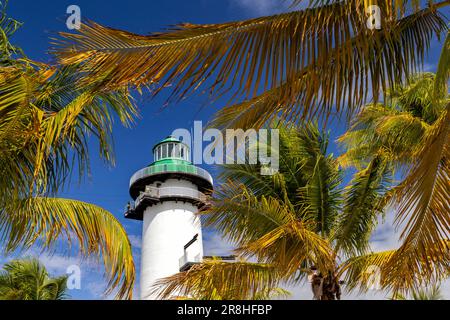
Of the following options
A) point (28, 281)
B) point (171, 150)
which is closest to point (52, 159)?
point (28, 281)

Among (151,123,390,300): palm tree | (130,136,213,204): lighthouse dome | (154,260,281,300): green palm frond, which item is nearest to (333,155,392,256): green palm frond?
(151,123,390,300): palm tree

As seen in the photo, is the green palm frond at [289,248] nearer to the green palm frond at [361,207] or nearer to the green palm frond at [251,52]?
the green palm frond at [361,207]

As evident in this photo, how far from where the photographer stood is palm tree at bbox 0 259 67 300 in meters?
19.6

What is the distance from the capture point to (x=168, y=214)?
32812 millimetres

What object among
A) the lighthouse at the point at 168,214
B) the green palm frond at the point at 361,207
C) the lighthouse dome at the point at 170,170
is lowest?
the green palm frond at the point at 361,207

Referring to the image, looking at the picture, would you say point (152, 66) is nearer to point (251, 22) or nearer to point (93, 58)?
point (93, 58)

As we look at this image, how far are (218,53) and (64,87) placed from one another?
258 cm

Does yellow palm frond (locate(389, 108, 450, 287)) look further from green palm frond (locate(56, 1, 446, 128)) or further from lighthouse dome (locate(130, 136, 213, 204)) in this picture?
lighthouse dome (locate(130, 136, 213, 204))

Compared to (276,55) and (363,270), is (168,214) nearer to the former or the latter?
(363,270)

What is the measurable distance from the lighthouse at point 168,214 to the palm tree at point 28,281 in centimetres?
1011

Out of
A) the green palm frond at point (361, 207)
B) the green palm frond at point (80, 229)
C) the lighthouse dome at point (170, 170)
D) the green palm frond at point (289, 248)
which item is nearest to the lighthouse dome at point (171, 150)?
the lighthouse dome at point (170, 170)

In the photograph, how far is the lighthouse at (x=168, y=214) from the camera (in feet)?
105

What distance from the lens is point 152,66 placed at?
357cm
